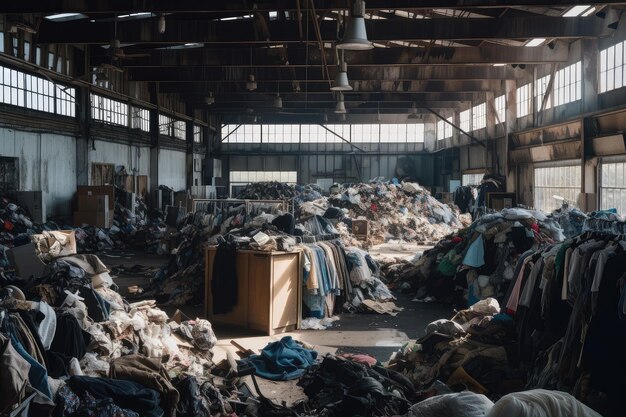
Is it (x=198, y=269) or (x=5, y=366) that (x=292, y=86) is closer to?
(x=198, y=269)

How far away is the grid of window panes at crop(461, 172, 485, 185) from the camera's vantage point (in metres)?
28.2

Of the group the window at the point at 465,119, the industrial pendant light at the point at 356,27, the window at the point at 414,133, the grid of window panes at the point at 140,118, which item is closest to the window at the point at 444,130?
the window at the point at 414,133

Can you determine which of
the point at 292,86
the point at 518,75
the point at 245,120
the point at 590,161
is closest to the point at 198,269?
the point at 590,161

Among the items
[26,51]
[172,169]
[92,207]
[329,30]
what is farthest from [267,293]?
[172,169]

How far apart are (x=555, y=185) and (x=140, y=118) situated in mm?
15133

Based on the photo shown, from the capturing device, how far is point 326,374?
6090 millimetres

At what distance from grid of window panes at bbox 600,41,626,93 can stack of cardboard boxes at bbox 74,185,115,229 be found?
14.2 metres

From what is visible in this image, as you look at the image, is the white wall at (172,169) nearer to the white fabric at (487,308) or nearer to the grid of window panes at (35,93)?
the grid of window panes at (35,93)

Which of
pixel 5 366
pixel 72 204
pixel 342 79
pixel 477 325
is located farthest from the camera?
pixel 72 204

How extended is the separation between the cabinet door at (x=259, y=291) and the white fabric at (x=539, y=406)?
5794 millimetres

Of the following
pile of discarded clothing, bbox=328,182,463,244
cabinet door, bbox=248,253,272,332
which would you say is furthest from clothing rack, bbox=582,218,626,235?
pile of discarded clothing, bbox=328,182,463,244

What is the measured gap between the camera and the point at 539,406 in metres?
2.68

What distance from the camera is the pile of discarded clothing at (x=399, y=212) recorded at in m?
23.1

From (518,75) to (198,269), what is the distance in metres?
14.9
